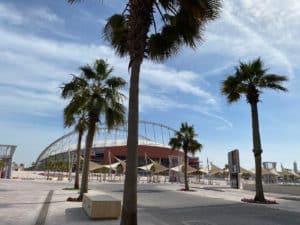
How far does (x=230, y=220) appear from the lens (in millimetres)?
13375

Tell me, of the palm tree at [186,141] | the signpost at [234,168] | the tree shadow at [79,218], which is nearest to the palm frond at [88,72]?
the tree shadow at [79,218]

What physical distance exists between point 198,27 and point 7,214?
391 inches

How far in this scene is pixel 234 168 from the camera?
4694 centimetres

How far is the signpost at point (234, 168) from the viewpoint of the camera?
45.8 m

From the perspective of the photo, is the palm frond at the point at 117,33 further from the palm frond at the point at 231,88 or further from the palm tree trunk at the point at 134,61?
the palm frond at the point at 231,88

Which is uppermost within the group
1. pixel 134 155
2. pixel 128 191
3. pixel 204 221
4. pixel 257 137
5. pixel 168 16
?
pixel 168 16

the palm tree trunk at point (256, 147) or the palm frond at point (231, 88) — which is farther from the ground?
the palm frond at point (231, 88)

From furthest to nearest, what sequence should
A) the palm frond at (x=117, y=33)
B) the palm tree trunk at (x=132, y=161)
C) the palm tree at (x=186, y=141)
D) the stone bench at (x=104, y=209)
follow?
1. the palm tree at (x=186, y=141)
2. the stone bench at (x=104, y=209)
3. the palm frond at (x=117, y=33)
4. the palm tree trunk at (x=132, y=161)

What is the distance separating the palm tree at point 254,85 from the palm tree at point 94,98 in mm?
8743

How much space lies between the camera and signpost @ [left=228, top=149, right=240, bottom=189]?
1802 inches

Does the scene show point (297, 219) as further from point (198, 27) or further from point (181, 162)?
point (181, 162)

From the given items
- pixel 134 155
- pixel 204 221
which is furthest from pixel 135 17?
pixel 204 221

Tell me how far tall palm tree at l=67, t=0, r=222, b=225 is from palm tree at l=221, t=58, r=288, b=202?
1466cm

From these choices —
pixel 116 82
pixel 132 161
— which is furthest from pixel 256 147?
pixel 132 161
